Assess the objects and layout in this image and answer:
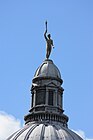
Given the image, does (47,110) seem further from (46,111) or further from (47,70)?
(47,70)

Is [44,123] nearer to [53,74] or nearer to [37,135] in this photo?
[37,135]

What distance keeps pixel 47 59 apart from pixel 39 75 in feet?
15.7

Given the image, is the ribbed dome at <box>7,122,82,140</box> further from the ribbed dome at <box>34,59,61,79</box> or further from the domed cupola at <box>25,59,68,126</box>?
the ribbed dome at <box>34,59,61,79</box>

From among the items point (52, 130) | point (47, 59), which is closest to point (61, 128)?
point (52, 130)

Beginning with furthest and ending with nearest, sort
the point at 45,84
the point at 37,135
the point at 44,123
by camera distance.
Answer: the point at 45,84 → the point at 44,123 → the point at 37,135

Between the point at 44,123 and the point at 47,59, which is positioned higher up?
the point at 47,59

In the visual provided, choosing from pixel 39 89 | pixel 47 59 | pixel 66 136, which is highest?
pixel 47 59

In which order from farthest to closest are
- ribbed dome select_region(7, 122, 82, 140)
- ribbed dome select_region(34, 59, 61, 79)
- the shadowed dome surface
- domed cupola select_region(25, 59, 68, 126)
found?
ribbed dome select_region(34, 59, 61, 79) < domed cupola select_region(25, 59, 68, 126) < the shadowed dome surface < ribbed dome select_region(7, 122, 82, 140)

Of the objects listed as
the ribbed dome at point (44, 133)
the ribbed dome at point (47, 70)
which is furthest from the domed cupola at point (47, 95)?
the ribbed dome at point (44, 133)

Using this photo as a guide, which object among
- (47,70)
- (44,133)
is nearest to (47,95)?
(47,70)

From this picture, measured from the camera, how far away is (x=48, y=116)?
279 feet

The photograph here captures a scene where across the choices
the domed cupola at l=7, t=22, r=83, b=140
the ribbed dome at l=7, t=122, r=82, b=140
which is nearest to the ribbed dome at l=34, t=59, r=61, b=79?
the domed cupola at l=7, t=22, r=83, b=140

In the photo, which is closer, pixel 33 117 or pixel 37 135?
pixel 37 135

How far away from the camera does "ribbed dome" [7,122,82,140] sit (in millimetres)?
77125
